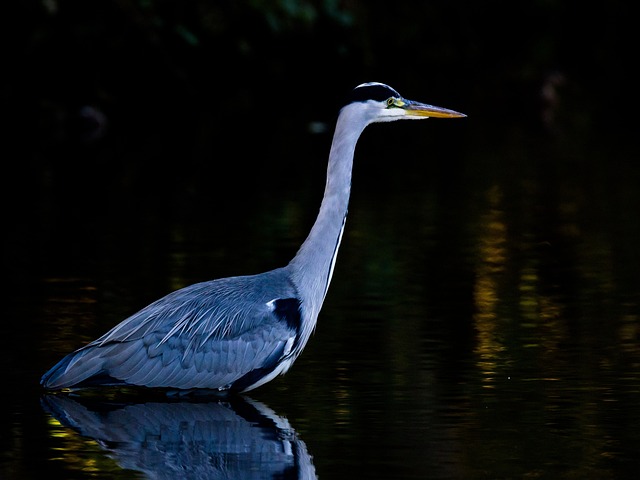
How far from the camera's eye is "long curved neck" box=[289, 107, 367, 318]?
30.8ft

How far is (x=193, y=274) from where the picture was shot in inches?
502

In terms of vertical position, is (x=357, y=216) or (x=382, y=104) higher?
(x=382, y=104)

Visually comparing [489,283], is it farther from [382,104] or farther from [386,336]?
[382,104]

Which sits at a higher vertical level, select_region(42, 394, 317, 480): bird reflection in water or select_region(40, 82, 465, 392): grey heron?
select_region(40, 82, 465, 392): grey heron

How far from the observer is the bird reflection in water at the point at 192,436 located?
24.8 ft

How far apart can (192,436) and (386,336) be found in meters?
2.58

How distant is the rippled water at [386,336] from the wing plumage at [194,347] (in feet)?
0.59

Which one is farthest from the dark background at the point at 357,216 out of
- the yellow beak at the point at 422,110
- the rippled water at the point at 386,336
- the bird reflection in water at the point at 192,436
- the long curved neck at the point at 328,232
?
the yellow beak at the point at 422,110

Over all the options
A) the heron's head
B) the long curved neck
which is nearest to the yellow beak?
the heron's head

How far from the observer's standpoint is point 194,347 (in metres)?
9.01

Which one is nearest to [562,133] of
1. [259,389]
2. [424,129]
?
[424,129]

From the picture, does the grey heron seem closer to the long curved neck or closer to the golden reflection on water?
the long curved neck

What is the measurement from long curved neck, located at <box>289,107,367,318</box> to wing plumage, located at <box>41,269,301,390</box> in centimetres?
26

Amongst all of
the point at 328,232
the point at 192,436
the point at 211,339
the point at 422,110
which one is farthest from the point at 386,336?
the point at 192,436
